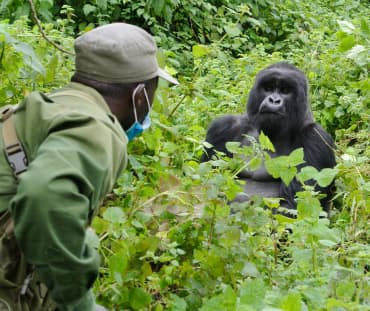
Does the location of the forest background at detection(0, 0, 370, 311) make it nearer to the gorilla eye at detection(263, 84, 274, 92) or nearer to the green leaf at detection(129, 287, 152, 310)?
the green leaf at detection(129, 287, 152, 310)

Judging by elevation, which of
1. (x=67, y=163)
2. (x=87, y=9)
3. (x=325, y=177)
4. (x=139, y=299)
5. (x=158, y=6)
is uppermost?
(x=67, y=163)

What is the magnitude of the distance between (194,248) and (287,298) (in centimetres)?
81

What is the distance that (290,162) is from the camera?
2947mm

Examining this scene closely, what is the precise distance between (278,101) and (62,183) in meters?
3.43

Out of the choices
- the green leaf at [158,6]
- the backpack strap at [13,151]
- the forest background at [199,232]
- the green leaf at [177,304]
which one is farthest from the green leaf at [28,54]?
the green leaf at [158,6]

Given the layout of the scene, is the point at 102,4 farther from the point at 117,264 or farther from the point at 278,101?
the point at 117,264

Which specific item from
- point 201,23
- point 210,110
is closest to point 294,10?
point 201,23

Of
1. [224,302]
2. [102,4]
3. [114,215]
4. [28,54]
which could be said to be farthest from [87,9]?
[224,302]

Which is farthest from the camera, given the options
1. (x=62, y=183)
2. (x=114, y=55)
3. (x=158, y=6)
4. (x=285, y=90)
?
(x=158, y=6)

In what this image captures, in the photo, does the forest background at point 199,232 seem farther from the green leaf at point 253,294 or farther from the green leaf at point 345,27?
the green leaf at point 345,27

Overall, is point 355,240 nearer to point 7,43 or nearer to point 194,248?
point 194,248

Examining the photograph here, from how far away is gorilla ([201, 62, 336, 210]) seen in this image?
5047 mm

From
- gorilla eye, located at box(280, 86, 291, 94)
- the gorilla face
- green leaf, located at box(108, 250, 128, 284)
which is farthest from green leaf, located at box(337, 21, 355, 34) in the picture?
green leaf, located at box(108, 250, 128, 284)

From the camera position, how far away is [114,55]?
2.13 meters
